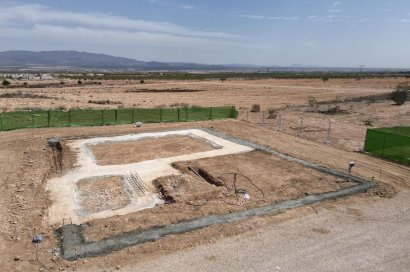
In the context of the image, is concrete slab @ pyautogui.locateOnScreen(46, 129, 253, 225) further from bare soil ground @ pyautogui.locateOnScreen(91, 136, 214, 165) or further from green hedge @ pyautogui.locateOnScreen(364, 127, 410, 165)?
green hedge @ pyautogui.locateOnScreen(364, 127, 410, 165)

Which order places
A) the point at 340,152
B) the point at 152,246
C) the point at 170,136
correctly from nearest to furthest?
the point at 152,246 < the point at 340,152 < the point at 170,136

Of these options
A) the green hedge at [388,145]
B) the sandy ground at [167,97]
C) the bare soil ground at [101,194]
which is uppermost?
the green hedge at [388,145]

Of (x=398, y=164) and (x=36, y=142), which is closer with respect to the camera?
(x=398, y=164)

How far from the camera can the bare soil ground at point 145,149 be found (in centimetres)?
2062

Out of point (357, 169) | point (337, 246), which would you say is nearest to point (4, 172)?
point (337, 246)

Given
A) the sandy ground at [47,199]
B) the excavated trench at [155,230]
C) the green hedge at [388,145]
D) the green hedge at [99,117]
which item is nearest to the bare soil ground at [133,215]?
→ the sandy ground at [47,199]

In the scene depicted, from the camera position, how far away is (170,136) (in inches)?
1034

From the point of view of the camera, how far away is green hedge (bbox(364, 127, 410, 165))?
68.5 ft

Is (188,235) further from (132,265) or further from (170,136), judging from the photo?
(170,136)

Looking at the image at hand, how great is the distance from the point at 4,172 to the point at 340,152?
60.9 ft

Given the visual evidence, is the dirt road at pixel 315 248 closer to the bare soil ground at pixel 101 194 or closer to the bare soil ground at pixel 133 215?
the bare soil ground at pixel 133 215

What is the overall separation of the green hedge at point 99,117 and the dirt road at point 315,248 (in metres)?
20.6

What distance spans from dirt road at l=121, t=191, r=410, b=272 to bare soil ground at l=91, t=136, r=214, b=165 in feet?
33.3

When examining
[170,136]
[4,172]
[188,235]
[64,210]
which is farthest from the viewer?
[170,136]
